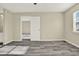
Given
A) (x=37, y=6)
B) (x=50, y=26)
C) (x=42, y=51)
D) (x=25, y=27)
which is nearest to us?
(x=42, y=51)

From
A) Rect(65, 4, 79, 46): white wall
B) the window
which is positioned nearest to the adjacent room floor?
Rect(65, 4, 79, 46): white wall

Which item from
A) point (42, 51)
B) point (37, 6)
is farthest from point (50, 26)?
point (42, 51)

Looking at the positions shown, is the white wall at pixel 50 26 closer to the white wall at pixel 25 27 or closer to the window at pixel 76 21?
the window at pixel 76 21

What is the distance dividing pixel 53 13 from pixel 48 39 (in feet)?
6.84

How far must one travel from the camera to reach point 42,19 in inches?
363

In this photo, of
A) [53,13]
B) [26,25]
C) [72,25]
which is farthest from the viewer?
[26,25]

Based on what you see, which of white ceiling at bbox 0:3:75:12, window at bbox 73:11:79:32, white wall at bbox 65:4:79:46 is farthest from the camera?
window at bbox 73:11:79:32

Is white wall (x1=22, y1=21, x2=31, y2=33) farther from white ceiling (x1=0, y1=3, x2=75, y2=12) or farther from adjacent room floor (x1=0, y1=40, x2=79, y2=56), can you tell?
adjacent room floor (x1=0, y1=40, x2=79, y2=56)

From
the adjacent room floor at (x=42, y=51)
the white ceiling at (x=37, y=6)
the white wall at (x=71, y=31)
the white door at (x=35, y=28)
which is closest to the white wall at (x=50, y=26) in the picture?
the white door at (x=35, y=28)

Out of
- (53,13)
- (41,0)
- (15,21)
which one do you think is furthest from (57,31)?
(41,0)

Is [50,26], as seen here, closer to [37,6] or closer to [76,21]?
[76,21]

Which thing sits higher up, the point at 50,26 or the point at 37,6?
the point at 37,6

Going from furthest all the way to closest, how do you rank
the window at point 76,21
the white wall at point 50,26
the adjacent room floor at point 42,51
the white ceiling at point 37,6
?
1. the white wall at point 50,26
2. the window at point 76,21
3. the white ceiling at point 37,6
4. the adjacent room floor at point 42,51

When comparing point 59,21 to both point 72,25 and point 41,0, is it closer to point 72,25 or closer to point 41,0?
point 72,25
